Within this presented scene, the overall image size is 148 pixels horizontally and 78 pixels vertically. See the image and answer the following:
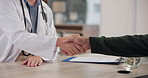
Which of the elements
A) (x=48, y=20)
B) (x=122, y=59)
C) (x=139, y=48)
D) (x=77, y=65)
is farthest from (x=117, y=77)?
(x=48, y=20)

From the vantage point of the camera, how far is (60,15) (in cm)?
542

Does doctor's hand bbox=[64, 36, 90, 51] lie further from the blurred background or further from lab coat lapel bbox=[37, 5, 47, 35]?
the blurred background

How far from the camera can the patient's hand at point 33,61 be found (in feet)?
5.46

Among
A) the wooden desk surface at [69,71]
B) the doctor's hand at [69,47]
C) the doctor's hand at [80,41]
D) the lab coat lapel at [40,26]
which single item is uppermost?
the lab coat lapel at [40,26]

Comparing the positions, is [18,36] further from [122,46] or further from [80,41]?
[122,46]

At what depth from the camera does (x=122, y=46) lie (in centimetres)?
146

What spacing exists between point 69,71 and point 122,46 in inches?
13.1

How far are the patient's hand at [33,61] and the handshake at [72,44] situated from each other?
16cm

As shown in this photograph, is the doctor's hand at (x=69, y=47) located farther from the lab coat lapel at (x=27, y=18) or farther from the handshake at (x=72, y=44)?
the lab coat lapel at (x=27, y=18)

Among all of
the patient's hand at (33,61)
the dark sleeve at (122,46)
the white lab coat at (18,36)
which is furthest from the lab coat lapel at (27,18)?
the dark sleeve at (122,46)

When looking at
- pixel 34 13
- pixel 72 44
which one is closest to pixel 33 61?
pixel 72 44

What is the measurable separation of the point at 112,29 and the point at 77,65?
213 centimetres

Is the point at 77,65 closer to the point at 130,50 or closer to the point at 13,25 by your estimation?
the point at 130,50

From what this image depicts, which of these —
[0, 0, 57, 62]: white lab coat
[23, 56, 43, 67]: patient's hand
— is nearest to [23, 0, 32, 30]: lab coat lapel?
[0, 0, 57, 62]: white lab coat
